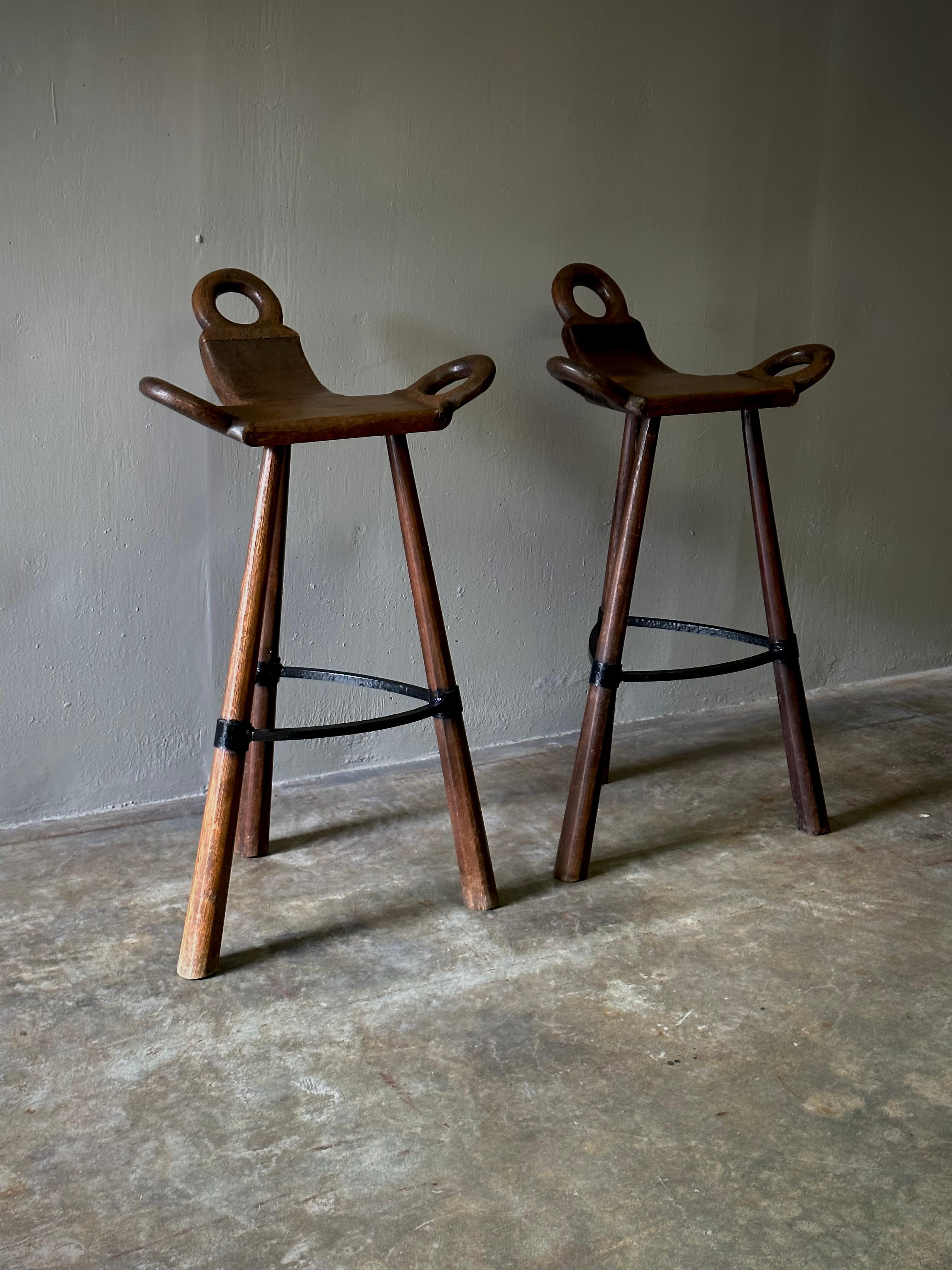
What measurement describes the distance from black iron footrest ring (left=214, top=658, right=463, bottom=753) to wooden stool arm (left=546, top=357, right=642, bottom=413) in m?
0.61

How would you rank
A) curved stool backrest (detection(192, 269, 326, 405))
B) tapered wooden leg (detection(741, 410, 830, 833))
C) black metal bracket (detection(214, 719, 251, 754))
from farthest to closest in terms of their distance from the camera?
tapered wooden leg (detection(741, 410, 830, 833))
curved stool backrest (detection(192, 269, 326, 405))
black metal bracket (detection(214, 719, 251, 754))

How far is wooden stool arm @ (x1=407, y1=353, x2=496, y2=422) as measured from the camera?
2107mm

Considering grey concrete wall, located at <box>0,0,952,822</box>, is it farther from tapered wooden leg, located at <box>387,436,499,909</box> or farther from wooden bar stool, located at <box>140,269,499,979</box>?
tapered wooden leg, located at <box>387,436,499,909</box>

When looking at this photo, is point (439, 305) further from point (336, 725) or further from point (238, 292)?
point (336, 725)

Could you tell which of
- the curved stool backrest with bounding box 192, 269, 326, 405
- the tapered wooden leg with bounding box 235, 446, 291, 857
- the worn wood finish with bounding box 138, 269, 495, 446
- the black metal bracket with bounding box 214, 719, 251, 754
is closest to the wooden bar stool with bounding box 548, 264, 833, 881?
the worn wood finish with bounding box 138, 269, 495, 446

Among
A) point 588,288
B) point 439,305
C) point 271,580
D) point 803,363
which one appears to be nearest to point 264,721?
point 271,580

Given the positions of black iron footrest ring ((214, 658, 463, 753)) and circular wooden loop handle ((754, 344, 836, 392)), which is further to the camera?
circular wooden loop handle ((754, 344, 836, 392))

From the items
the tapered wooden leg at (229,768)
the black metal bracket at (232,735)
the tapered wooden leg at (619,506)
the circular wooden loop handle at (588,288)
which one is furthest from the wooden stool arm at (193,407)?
the circular wooden loop handle at (588,288)

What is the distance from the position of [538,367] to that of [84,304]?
41.3 inches

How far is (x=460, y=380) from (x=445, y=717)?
0.63 metres

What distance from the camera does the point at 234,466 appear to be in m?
2.62

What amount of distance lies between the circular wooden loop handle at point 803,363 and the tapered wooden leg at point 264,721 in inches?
40.3

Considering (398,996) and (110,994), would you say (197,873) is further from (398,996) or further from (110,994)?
(398,996)

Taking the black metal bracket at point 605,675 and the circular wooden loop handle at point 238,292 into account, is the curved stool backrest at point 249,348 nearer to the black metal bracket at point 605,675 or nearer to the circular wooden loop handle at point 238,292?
the circular wooden loop handle at point 238,292
